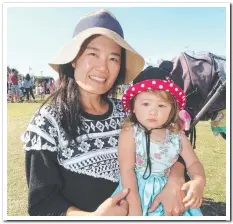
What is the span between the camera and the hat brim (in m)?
1.43

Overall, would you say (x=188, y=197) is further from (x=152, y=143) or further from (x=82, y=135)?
(x=82, y=135)

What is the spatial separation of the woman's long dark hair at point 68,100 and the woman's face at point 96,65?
4 centimetres

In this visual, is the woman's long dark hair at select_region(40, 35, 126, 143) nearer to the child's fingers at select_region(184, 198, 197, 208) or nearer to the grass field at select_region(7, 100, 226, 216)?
the child's fingers at select_region(184, 198, 197, 208)

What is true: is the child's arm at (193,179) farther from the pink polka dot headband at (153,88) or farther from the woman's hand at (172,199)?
the pink polka dot headband at (153,88)

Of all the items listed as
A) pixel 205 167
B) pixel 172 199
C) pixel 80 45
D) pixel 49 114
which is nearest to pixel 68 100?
pixel 49 114

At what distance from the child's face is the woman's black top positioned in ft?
0.52

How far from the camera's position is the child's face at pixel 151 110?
1566 mm

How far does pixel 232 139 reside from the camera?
1907 millimetres

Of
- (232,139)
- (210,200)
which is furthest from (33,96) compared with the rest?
(232,139)

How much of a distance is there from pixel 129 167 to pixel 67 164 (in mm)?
293

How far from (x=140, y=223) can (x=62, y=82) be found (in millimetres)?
721

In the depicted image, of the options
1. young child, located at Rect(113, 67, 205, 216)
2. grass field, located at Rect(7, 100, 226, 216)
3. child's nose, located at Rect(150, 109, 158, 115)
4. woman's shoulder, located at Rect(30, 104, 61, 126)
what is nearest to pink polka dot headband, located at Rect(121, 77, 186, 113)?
young child, located at Rect(113, 67, 205, 216)

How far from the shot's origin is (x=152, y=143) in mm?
1580
